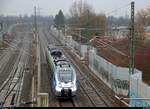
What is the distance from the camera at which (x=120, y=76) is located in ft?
105

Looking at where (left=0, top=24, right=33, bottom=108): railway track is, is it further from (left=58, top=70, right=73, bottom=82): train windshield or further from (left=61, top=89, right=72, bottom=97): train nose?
(left=58, top=70, right=73, bottom=82): train windshield

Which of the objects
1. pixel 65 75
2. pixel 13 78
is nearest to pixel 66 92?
pixel 65 75

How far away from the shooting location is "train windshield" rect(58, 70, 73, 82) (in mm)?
28533

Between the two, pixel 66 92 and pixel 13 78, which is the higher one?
pixel 66 92

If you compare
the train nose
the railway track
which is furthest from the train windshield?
the railway track

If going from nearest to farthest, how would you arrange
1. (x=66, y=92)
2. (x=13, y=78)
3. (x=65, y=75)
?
(x=66, y=92), (x=65, y=75), (x=13, y=78)

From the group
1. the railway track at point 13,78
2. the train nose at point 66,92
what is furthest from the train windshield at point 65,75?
the railway track at point 13,78

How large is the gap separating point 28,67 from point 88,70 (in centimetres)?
802

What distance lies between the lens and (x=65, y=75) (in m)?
28.9

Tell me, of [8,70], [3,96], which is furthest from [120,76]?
[8,70]

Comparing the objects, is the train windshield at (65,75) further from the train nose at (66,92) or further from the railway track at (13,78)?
the railway track at (13,78)

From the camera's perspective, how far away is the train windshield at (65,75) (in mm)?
28533

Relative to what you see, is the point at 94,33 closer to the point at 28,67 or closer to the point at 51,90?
the point at 28,67

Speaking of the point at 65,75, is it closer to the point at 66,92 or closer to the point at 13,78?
the point at 66,92
